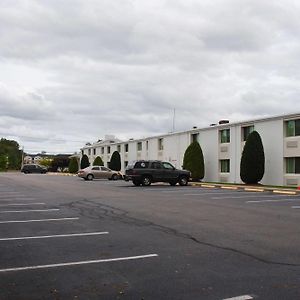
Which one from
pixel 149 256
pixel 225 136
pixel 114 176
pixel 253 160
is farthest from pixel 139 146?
pixel 149 256

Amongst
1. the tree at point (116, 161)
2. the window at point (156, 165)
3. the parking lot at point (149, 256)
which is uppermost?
the tree at point (116, 161)

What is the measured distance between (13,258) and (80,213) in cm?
660

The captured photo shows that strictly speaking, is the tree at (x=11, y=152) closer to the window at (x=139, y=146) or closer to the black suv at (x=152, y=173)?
the window at (x=139, y=146)

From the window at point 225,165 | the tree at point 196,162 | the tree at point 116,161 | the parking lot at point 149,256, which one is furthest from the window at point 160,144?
the parking lot at point 149,256

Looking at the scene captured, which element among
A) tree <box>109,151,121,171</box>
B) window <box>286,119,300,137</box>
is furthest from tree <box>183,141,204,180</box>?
tree <box>109,151,121,171</box>

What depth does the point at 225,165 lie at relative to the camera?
127ft

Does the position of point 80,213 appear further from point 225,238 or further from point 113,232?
point 225,238

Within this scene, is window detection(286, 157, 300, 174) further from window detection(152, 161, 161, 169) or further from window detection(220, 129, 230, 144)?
window detection(152, 161, 161, 169)

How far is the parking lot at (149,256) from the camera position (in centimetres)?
572

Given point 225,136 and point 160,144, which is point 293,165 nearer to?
point 225,136

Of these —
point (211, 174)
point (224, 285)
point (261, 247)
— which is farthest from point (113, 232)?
point (211, 174)

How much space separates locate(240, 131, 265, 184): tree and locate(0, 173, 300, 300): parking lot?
1944 cm

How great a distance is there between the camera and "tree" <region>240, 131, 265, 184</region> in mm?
32875

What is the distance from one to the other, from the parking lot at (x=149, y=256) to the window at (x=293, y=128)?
1903cm
